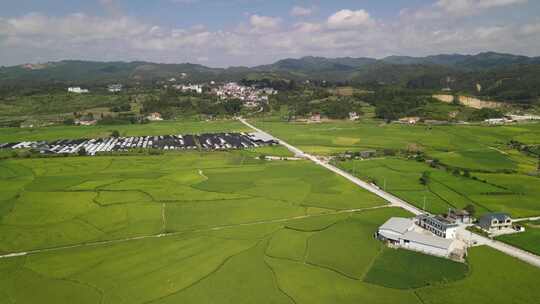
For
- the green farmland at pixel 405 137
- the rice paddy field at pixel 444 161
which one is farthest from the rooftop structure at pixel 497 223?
the green farmland at pixel 405 137

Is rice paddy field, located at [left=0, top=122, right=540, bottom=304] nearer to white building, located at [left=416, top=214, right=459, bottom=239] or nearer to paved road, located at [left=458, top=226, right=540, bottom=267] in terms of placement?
paved road, located at [left=458, top=226, right=540, bottom=267]

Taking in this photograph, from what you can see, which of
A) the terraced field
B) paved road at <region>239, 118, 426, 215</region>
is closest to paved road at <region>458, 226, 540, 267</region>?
the terraced field

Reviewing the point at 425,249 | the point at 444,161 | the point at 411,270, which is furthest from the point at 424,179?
the point at 411,270

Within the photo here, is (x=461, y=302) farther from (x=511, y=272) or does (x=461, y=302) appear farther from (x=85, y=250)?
(x=85, y=250)

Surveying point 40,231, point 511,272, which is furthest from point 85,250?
point 511,272

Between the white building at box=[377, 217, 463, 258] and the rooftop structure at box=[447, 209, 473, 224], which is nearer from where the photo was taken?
the white building at box=[377, 217, 463, 258]
